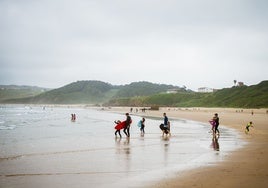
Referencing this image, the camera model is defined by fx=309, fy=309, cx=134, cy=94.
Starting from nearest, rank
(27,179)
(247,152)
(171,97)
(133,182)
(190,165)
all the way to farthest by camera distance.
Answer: (133,182), (27,179), (190,165), (247,152), (171,97)

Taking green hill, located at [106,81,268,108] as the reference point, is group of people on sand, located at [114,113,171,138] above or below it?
below

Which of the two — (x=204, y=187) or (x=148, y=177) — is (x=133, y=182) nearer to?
(x=148, y=177)

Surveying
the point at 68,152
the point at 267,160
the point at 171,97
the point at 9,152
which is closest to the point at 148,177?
the point at 267,160

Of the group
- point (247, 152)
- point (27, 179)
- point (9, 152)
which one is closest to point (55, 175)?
point (27, 179)

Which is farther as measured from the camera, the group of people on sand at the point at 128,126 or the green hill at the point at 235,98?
the green hill at the point at 235,98

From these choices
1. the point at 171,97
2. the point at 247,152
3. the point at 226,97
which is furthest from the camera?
the point at 171,97

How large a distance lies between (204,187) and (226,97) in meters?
124

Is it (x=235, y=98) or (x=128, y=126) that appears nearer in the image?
(x=128, y=126)

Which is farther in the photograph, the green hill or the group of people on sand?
the green hill

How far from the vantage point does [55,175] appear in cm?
1075

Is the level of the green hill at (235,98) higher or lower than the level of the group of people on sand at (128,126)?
higher

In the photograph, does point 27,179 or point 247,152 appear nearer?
point 27,179

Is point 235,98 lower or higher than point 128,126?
higher

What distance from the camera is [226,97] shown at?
127 meters
